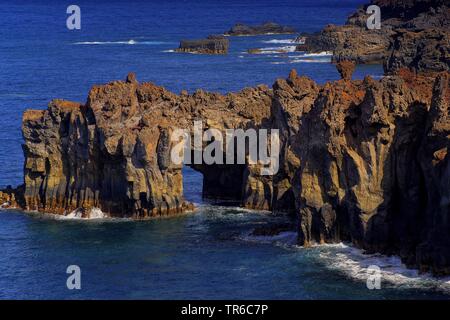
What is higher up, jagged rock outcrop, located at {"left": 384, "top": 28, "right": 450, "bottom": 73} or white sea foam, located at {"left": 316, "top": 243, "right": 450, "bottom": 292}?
jagged rock outcrop, located at {"left": 384, "top": 28, "right": 450, "bottom": 73}

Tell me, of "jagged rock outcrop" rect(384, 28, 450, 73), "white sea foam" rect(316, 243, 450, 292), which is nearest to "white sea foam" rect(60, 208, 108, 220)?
"white sea foam" rect(316, 243, 450, 292)

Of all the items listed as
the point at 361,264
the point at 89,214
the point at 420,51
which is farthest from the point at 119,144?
the point at 420,51

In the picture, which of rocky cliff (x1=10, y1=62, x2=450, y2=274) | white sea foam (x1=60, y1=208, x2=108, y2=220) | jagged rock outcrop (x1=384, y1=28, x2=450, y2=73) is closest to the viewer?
rocky cliff (x1=10, y1=62, x2=450, y2=274)

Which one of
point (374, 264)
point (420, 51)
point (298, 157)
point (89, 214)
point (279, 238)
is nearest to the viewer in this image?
point (374, 264)

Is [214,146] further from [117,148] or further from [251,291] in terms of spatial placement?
[251,291]

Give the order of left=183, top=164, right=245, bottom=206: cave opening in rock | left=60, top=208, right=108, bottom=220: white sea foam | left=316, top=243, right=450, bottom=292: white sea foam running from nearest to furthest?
left=316, top=243, right=450, bottom=292: white sea foam → left=60, top=208, right=108, bottom=220: white sea foam → left=183, top=164, right=245, bottom=206: cave opening in rock

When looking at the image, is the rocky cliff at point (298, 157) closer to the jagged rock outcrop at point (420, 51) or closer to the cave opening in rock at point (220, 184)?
the cave opening in rock at point (220, 184)

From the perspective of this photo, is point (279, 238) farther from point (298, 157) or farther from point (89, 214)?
point (89, 214)

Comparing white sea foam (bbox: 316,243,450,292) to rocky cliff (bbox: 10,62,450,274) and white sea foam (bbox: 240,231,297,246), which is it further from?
white sea foam (bbox: 240,231,297,246)

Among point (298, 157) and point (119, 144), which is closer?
point (298, 157)
